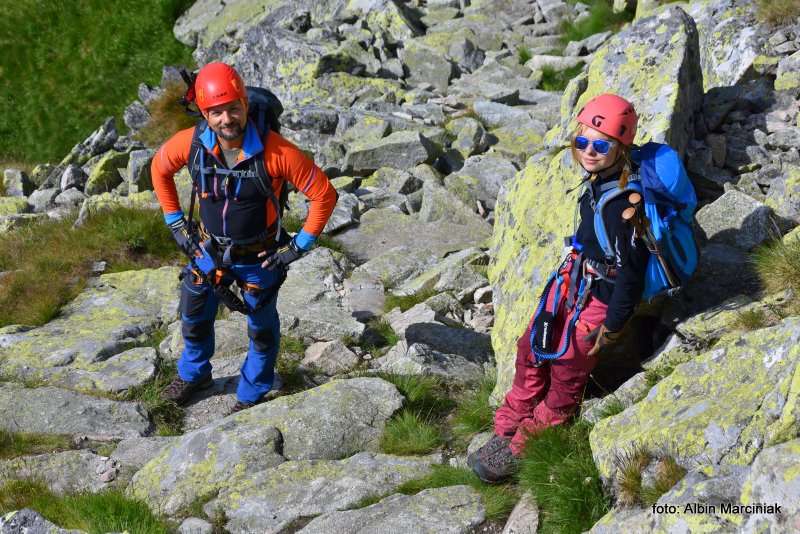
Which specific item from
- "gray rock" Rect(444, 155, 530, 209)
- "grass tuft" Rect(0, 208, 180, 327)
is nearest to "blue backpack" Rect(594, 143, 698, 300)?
"gray rock" Rect(444, 155, 530, 209)

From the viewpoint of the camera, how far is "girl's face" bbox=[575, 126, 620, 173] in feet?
17.1

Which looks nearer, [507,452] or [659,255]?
[659,255]

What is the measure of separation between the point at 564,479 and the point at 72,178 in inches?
571

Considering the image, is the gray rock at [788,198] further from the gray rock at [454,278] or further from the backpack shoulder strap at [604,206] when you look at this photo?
the gray rock at [454,278]

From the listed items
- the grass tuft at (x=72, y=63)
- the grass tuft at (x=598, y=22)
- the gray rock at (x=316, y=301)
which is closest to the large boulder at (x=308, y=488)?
the gray rock at (x=316, y=301)

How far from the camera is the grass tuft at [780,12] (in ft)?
36.0

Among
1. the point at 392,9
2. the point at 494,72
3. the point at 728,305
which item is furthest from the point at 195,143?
the point at 392,9

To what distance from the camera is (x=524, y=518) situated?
16.6 feet

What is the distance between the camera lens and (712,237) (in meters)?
6.81

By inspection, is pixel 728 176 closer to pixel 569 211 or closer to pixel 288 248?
pixel 569 211

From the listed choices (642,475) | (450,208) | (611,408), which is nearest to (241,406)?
(611,408)

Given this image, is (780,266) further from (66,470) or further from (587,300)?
(66,470)

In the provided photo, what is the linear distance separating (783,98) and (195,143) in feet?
23.3

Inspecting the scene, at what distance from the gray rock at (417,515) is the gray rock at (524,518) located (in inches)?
9.9
